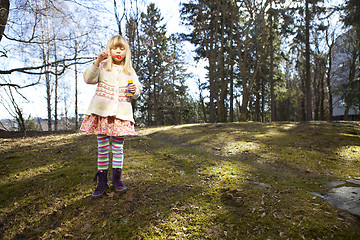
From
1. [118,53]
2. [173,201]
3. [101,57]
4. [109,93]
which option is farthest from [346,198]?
[101,57]

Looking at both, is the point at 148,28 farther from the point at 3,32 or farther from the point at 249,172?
the point at 249,172

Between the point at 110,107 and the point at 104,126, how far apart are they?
28cm

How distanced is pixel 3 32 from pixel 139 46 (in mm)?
10823

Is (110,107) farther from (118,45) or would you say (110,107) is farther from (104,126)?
(118,45)

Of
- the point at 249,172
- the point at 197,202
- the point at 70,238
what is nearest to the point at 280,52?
the point at 249,172

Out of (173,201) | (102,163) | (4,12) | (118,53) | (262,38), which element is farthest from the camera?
(262,38)

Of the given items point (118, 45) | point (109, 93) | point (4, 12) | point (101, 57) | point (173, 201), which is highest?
point (4, 12)

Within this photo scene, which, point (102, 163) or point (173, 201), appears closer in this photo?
point (173, 201)

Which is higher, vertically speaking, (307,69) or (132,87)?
(307,69)

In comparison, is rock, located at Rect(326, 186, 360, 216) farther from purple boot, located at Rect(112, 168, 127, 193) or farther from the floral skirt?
the floral skirt

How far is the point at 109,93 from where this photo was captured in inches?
104

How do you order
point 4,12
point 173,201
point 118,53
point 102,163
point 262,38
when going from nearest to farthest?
point 173,201, point 102,163, point 118,53, point 4,12, point 262,38

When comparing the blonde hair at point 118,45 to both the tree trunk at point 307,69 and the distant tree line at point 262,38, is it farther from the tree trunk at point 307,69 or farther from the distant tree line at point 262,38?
the tree trunk at point 307,69

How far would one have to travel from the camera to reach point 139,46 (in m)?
15.3
